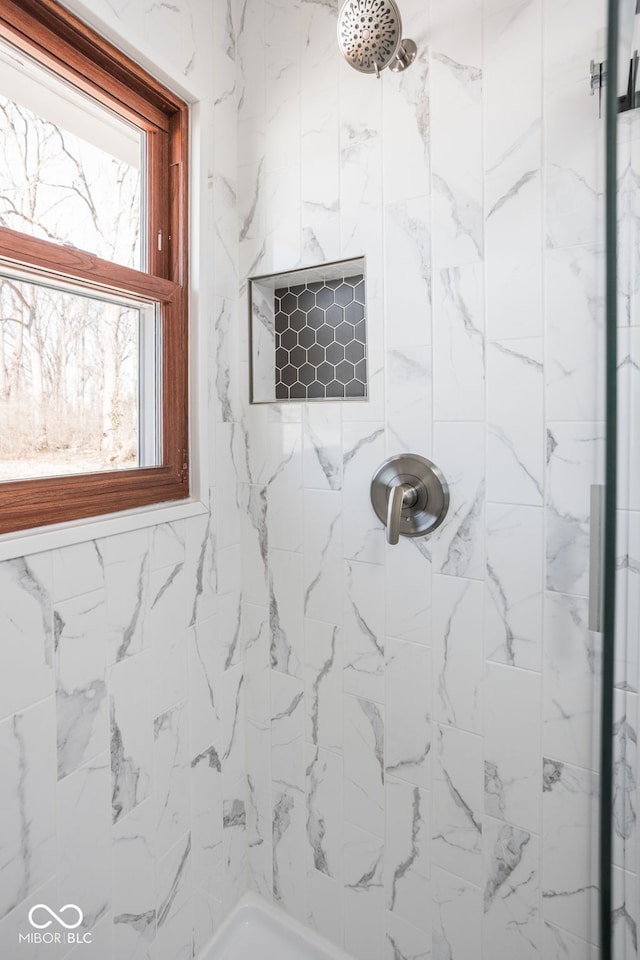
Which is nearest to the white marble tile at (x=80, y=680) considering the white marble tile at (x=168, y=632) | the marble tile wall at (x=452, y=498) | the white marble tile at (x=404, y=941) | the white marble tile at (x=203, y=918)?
the white marble tile at (x=168, y=632)

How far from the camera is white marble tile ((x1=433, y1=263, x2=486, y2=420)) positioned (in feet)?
3.40

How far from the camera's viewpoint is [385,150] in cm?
112

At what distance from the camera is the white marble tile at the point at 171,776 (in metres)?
1.16

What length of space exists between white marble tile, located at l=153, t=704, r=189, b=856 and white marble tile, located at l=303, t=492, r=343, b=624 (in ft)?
1.27

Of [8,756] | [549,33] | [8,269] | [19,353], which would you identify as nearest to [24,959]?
[8,756]

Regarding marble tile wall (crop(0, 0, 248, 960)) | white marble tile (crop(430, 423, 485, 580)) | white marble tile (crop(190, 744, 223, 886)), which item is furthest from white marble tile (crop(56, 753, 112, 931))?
white marble tile (crop(430, 423, 485, 580))

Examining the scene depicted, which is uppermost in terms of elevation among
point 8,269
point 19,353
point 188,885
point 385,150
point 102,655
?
point 385,150

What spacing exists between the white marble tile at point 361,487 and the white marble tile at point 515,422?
0.25 m

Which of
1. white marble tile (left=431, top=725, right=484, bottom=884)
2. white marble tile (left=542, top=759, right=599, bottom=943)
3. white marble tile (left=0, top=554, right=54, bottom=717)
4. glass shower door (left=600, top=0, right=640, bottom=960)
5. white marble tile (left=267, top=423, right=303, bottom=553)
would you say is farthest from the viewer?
white marble tile (left=267, top=423, right=303, bottom=553)

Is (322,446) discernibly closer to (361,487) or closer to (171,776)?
(361,487)

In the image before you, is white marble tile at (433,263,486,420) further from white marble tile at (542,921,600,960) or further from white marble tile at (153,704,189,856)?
Answer: white marble tile at (542,921,600,960)

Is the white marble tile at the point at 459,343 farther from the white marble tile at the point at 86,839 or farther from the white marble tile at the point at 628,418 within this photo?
the white marble tile at the point at 86,839

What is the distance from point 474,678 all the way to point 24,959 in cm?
93

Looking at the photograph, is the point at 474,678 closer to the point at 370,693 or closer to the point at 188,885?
the point at 370,693
